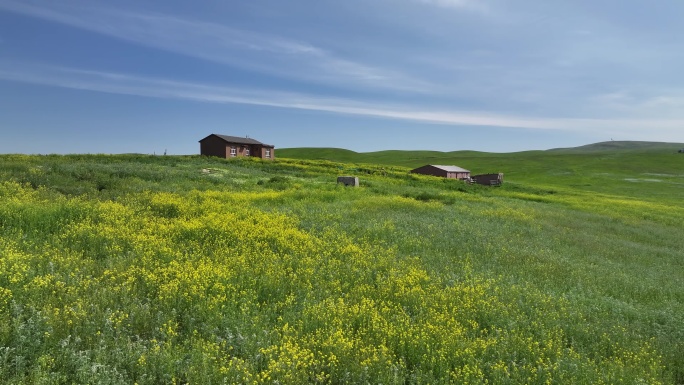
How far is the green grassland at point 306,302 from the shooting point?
552cm

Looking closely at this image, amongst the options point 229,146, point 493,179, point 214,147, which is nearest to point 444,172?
point 493,179

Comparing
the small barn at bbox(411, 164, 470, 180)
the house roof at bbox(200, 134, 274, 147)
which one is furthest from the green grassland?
the small barn at bbox(411, 164, 470, 180)

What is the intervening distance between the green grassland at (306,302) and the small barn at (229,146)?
169 ft

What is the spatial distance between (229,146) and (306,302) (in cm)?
6392

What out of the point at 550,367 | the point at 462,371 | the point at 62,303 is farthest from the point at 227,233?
the point at 550,367

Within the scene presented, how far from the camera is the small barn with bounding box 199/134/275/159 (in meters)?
67.1

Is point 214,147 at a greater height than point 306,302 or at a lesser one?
greater

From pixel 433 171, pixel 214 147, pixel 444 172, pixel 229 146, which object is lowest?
pixel 444 172

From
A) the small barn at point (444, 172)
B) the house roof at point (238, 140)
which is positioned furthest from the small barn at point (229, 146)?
the small barn at point (444, 172)

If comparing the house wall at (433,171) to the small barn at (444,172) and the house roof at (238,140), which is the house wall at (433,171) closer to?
the small barn at (444,172)

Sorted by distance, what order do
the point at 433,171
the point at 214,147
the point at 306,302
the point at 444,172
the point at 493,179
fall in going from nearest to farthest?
1. the point at 306,302
2. the point at 493,179
3. the point at 214,147
4. the point at 444,172
5. the point at 433,171

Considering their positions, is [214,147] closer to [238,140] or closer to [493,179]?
[238,140]

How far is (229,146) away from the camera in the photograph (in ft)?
222

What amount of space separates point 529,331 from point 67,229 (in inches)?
466
